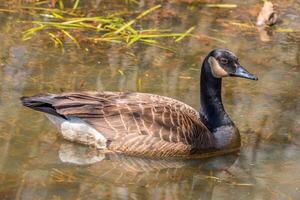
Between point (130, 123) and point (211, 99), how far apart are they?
3.43 ft

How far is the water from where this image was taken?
778 cm

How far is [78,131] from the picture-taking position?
8477 mm

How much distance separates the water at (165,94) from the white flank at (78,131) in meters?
0.10

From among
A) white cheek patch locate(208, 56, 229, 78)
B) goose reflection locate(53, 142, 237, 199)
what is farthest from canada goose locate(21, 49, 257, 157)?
white cheek patch locate(208, 56, 229, 78)

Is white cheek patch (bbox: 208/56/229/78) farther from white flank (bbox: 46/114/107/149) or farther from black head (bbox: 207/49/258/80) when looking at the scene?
white flank (bbox: 46/114/107/149)

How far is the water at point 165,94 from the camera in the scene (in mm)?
7781

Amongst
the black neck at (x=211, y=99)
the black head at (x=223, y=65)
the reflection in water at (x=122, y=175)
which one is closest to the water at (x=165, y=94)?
the reflection in water at (x=122, y=175)

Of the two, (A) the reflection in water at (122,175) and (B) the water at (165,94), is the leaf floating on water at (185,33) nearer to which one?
(B) the water at (165,94)

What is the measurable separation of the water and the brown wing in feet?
0.60

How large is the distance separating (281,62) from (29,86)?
3462 millimetres

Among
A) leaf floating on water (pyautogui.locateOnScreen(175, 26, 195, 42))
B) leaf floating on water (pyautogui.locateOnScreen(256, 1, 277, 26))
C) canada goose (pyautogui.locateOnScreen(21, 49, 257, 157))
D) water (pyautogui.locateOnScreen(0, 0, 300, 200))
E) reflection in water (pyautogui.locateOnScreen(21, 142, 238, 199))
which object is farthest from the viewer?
leaf floating on water (pyautogui.locateOnScreen(256, 1, 277, 26))

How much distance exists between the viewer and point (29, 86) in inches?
379

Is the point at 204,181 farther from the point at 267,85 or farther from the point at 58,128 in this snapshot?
the point at 267,85

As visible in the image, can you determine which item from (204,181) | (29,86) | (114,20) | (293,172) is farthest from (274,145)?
(114,20)
